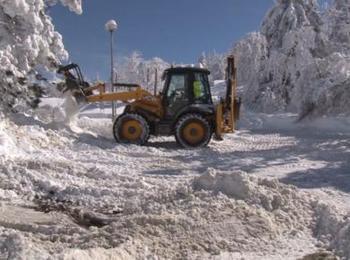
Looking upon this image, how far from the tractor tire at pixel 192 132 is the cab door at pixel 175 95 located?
441 mm

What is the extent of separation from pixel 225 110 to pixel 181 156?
2539 mm

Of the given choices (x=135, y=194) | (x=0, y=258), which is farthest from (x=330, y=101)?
(x=0, y=258)

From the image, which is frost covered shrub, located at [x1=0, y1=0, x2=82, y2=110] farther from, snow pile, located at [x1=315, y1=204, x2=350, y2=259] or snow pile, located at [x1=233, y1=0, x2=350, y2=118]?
snow pile, located at [x1=233, y1=0, x2=350, y2=118]

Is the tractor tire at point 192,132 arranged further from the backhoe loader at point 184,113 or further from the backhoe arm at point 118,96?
the backhoe arm at point 118,96

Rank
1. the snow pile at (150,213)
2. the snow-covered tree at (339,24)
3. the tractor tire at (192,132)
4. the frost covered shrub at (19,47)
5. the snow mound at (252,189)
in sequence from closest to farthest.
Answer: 1. the snow pile at (150,213)
2. the snow mound at (252,189)
3. the frost covered shrub at (19,47)
4. the tractor tire at (192,132)
5. the snow-covered tree at (339,24)

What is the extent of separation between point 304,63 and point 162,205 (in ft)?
77.5

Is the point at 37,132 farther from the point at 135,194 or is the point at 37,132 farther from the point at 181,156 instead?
the point at 135,194

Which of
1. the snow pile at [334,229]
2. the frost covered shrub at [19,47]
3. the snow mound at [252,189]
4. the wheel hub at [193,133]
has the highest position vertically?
the frost covered shrub at [19,47]

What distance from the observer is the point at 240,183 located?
767cm

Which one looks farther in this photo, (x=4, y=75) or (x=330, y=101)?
(x=330, y=101)

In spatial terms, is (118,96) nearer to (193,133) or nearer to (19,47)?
(193,133)

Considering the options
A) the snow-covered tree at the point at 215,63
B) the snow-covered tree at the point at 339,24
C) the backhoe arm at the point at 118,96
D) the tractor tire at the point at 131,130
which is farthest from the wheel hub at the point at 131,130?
the snow-covered tree at the point at 215,63

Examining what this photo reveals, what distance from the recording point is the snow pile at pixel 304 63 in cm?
2366

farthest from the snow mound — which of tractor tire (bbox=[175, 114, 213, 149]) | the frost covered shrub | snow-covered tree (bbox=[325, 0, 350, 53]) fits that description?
snow-covered tree (bbox=[325, 0, 350, 53])
